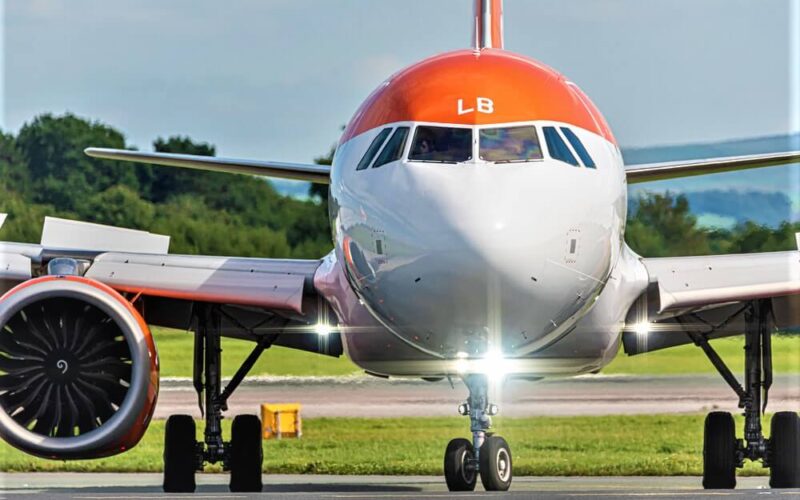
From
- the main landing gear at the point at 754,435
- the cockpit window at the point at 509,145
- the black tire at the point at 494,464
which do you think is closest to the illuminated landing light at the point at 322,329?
the black tire at the point at 494,464

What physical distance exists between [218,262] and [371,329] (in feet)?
5.46

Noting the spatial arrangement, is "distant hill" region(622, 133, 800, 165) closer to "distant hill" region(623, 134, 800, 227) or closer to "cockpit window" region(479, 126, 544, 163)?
"distant hill" region(623, 134, 800, 227)

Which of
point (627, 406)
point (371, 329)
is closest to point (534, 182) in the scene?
point (371, 329)

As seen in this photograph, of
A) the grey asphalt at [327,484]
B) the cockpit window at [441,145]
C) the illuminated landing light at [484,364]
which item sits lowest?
the grey asphalt at [327,484]

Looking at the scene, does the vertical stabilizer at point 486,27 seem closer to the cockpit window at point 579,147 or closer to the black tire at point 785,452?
the cockpit window at point 579,147

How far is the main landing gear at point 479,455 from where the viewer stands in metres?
13.1

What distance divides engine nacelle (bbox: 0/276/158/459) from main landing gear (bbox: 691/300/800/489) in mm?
5152

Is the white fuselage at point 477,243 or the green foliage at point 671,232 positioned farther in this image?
the green foliage at point 671,232

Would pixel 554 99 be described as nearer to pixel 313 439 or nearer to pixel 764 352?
pixel 764 352

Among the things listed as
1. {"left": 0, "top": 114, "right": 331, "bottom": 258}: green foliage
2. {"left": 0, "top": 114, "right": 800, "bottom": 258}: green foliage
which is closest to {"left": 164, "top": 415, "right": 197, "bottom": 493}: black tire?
{"left": 0, "top": 114, "right": 800, "bottom": 258}: green foliage

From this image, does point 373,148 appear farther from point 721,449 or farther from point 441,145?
point 721,449

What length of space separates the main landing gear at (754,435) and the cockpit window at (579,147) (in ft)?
14.1

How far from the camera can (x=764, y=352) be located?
15.8m

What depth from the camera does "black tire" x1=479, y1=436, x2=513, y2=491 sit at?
13.0 metres
